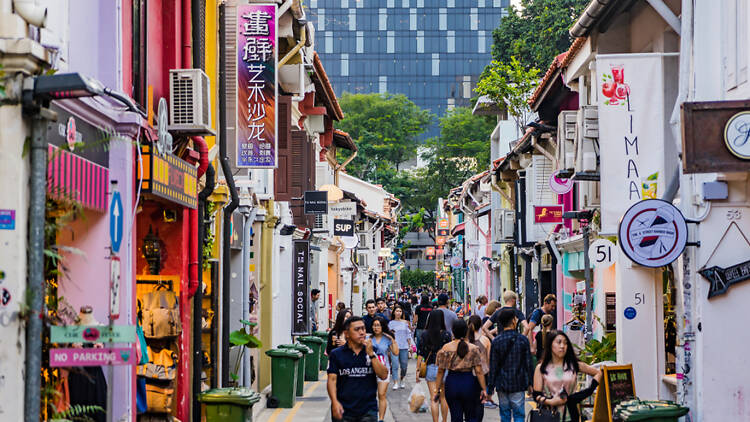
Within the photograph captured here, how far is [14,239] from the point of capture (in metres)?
7.55

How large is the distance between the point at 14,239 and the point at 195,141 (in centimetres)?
691

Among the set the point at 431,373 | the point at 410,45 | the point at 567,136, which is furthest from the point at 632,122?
the point at 410,45


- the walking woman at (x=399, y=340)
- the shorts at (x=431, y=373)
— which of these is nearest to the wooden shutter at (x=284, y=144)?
the walking woman at (x=399, y=340)

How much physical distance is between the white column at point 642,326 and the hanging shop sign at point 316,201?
1239cm

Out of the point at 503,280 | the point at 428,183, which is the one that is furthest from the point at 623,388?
the point at 428,183

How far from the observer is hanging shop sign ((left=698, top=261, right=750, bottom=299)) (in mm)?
11984

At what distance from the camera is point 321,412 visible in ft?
63.8

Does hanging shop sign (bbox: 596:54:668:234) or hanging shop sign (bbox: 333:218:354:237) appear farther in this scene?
hanging shop sign (bbox: 333:218:354:237)

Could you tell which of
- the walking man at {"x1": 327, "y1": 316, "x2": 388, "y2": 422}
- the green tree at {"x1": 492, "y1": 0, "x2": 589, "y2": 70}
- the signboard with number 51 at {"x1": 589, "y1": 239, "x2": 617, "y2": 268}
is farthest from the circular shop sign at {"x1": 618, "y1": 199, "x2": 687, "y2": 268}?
the green tree at {"x1": 492, "y1": 0, "x2": 589, "y2": 70}

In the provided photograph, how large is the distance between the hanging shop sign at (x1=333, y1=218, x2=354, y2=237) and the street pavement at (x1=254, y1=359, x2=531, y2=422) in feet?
59.4

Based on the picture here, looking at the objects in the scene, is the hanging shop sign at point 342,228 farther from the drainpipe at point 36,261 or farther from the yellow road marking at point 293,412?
the drainpipe at point 36,261

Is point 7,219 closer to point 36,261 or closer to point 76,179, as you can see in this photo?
point 36,261

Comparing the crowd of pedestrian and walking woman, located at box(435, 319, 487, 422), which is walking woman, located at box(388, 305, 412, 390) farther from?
walking woman, located at box(435, 319, 487, 422)

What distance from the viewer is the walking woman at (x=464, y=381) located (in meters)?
13.3
